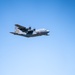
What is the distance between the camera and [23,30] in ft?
187

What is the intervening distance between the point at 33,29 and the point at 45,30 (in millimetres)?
3482

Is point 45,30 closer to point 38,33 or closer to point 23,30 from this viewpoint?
point 38,33

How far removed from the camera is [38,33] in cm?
5459

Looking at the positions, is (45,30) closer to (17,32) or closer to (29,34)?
(29,34)

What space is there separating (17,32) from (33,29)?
466 centimetres

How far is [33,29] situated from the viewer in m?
56.5

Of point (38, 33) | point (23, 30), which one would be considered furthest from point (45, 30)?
point (23, 30)

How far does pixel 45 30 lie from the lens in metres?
55.6

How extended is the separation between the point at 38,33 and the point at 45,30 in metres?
2.37

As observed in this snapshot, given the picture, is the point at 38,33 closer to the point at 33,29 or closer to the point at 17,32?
the point at 33,29

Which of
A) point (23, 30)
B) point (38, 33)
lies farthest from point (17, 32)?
point (38, 33)

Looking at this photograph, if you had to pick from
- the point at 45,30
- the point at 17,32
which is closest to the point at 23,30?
the point at 17,32

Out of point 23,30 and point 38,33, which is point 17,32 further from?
point 38,33

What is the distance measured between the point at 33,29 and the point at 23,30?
2.90 metres
